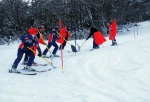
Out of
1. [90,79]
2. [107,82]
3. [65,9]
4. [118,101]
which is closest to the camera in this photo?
[118,101]

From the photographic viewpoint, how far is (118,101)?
6445 mm

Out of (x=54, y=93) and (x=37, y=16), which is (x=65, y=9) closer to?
(x=37, y=16)

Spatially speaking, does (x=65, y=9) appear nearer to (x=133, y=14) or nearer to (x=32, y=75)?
(x=133, y=14)

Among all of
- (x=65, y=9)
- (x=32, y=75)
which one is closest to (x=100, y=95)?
(x=32, y=75)

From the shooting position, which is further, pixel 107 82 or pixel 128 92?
pixel 107 82

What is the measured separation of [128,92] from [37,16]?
32922 mm

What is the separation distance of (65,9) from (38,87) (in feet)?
93.6

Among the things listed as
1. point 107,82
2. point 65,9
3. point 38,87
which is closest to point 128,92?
point 107,82

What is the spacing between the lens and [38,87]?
8.19 m

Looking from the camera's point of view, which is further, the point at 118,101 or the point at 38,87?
the point at 38,87

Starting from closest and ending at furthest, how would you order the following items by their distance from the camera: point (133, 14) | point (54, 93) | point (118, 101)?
point (118, 101) → point (54, 93) → point (133, 14)

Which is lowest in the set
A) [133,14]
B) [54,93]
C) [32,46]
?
[54,93]

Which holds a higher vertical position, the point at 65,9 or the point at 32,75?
the point at 65,9

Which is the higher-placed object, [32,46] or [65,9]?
[65,9]
